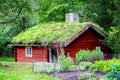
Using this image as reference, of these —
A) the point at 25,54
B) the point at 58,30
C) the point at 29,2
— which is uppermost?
the point at 29,2

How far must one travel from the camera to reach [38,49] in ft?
115

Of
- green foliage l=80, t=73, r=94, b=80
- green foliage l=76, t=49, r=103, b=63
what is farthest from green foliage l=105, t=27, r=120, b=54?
green foliage l=80, t=73, r=94, b=80

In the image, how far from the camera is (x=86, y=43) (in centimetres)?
3425

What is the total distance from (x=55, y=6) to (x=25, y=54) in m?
13.3

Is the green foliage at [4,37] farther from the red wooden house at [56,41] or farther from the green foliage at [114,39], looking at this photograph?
the green foliage at [114,39]

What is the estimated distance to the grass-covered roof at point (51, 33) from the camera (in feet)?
105

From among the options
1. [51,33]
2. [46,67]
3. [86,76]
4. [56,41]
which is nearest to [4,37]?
[51,33]

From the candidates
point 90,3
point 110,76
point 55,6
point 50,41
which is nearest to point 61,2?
point 55,6

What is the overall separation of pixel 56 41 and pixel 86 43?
3.90 m

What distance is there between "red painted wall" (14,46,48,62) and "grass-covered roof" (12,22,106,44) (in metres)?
1.11

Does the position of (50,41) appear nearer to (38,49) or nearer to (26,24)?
(38,49)

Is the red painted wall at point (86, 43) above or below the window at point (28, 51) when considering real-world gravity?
above

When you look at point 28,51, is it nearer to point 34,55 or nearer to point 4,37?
point 34,55

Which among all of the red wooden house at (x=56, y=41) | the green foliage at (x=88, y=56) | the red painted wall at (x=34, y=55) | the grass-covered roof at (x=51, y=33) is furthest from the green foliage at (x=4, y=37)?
the green foliage at (x=88, y=56)
